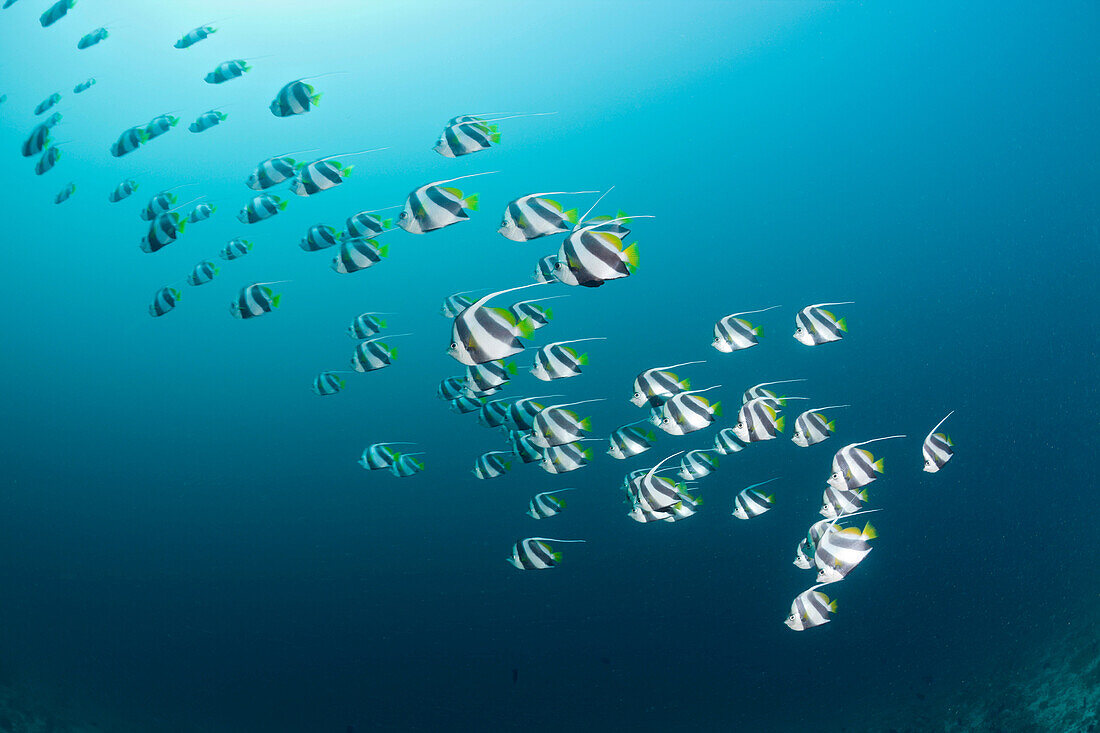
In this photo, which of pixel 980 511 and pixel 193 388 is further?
pixel 193 388

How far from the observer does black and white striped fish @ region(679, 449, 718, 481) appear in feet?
14.1

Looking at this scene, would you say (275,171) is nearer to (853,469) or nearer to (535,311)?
(535,311)

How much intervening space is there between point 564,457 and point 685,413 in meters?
0.77

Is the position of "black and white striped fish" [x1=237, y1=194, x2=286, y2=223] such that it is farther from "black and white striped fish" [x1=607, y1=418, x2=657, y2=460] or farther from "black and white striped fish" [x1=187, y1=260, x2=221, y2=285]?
"black and white striped fish" [x1=607, y1=418, x2=657, y2=460]

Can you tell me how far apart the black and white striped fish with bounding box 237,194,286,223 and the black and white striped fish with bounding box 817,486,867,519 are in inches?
183

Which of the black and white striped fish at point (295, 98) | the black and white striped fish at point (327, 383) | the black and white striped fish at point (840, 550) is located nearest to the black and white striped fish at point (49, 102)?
the black and white striped fish at point (295, 98)

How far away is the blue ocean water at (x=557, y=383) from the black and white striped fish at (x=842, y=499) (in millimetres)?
5436

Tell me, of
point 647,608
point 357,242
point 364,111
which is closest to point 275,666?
point 647,608

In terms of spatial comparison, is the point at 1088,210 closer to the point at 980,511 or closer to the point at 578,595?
the point at 980,511

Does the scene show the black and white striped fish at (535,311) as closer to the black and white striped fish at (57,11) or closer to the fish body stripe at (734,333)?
the fish body stripe at (734,333)

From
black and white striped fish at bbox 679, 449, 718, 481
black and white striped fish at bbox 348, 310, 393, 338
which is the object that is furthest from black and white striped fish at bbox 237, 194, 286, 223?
black and white striped fish at bbox 679, 449, 718, 481

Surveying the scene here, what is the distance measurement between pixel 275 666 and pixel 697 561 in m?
13.3

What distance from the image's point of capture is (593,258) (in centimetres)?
240

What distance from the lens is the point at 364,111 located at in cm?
3716
